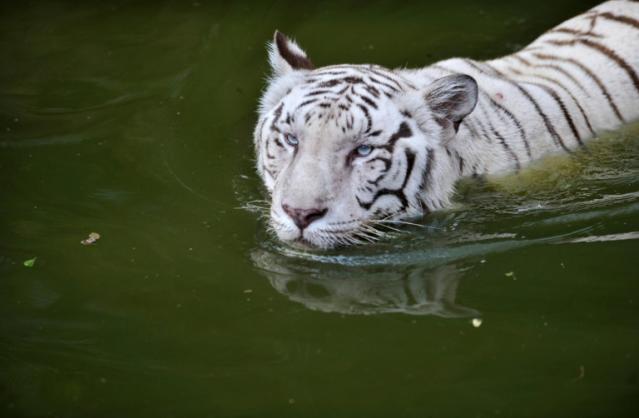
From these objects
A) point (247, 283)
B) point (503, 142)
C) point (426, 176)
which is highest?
point (503, 142)

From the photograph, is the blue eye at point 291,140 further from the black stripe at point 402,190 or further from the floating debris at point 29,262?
the floating debris at point 29,262

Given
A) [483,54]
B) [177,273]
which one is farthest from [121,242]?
[483,54]

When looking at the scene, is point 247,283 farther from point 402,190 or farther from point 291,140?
point 402,190

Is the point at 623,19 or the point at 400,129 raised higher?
the point at 623,19

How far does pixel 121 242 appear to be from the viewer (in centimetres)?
366

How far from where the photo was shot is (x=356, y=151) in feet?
11.5

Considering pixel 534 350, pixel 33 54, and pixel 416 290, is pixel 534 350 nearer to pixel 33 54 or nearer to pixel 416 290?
pixel 416 290

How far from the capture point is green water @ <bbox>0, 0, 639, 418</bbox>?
2.82m

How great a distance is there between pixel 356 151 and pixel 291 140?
248 millimetres

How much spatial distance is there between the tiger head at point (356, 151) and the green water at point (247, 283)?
129 mm

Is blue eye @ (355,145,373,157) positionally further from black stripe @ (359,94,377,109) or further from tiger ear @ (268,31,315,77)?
tiger ear @ (268,31,315,77)

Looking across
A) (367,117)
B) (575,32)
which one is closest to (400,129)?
(367,117)

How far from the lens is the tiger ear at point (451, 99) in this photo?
3.54 meters

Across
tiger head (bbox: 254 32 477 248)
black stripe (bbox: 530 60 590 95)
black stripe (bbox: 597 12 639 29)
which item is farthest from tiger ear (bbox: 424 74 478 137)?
black stripe (bbox: 597 12 639 29)
